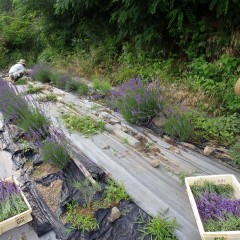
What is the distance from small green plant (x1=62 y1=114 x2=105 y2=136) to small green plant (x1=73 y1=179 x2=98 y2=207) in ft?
3.97

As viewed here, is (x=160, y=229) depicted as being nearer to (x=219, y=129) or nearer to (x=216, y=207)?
(x=216, y=207)

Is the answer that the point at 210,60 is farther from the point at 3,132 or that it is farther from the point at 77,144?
the point at 3,132

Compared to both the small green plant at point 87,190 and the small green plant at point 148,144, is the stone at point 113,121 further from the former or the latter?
the small green plant at point 87,190

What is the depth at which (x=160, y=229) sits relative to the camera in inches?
73.1

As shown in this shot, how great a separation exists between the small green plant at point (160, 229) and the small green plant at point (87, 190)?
1.72 feet

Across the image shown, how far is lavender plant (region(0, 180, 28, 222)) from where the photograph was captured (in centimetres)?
209

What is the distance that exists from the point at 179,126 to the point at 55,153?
1440 millimetres

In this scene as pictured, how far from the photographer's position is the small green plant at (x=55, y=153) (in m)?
2.56

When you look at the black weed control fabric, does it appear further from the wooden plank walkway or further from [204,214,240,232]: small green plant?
[204,214,240,232]: small green plant

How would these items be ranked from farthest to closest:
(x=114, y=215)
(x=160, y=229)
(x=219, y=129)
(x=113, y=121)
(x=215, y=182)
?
1. (x=113, y=121)
2. (x=219, y=129)
3. (x=215, y=182)
4. (x=114, y=215)
5. (x=160, y=229)

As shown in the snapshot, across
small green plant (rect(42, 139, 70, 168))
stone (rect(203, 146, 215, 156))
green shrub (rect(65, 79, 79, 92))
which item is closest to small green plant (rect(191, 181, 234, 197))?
stone (rect(203, 146, 215, 156))

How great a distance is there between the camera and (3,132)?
3811 millimetres

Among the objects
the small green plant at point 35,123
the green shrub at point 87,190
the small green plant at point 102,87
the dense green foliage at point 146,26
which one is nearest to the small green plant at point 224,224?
the green shrub at point 87,190

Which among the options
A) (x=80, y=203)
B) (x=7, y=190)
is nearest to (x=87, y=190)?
(x=80, y=203)
